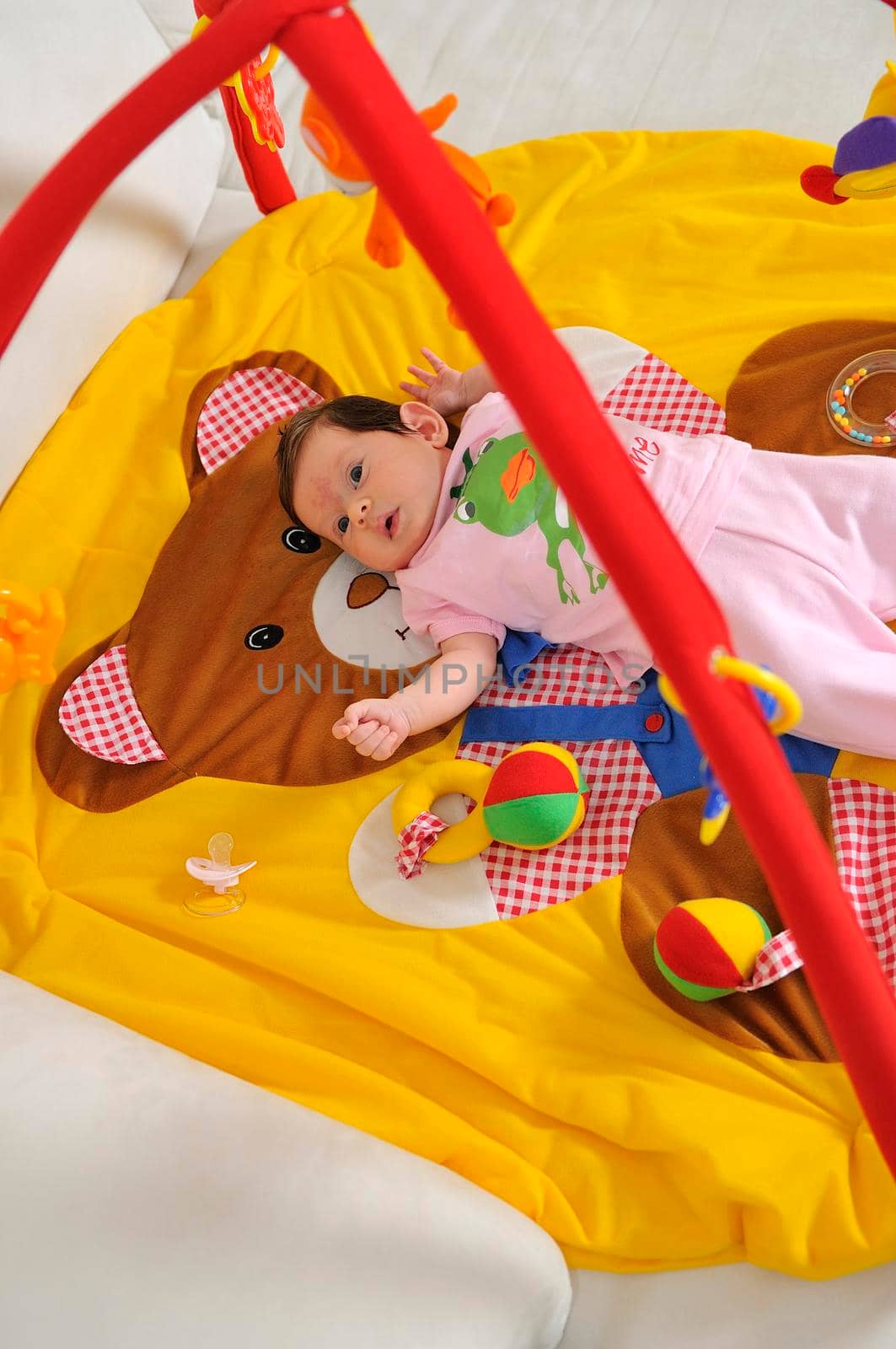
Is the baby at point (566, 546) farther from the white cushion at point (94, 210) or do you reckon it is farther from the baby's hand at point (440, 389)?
the white cushion at point (94, 210)

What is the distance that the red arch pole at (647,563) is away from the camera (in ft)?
1.84

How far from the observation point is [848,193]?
3.28 feet

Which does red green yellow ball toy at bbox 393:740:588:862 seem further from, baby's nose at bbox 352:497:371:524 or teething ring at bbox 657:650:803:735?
teething ring at bbox 657:650:803:735

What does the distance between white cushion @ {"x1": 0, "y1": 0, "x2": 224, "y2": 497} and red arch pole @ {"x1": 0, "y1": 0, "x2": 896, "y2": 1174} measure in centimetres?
82

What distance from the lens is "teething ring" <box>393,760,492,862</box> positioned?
42.8 inches

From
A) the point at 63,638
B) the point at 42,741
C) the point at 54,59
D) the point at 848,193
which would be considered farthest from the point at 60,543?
the point at 848,193

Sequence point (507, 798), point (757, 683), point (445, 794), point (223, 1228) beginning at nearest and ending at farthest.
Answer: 1. point (757, 683)
2. point (223, 1228)
3. point (507, 798)
4. point (445, 794)

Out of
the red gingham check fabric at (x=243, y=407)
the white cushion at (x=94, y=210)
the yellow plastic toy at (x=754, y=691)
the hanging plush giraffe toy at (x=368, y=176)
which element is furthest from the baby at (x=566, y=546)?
the yellow plastic toy at (x=754, y=691)

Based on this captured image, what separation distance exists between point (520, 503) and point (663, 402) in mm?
245

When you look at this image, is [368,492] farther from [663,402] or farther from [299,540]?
[663,402]

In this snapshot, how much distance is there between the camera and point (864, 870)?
1.01 meters

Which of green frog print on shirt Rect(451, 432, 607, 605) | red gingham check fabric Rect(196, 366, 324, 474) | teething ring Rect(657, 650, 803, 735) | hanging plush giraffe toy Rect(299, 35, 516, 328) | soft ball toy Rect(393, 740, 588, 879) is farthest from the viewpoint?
red gingham check fabric Rect(196, 366, 324, 474)

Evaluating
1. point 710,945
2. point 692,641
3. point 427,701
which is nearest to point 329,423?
point 427,701

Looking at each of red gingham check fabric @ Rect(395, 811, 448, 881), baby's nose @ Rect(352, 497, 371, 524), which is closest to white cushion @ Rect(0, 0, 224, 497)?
baby's nose @ Rect(352, 497, 371, 524)
